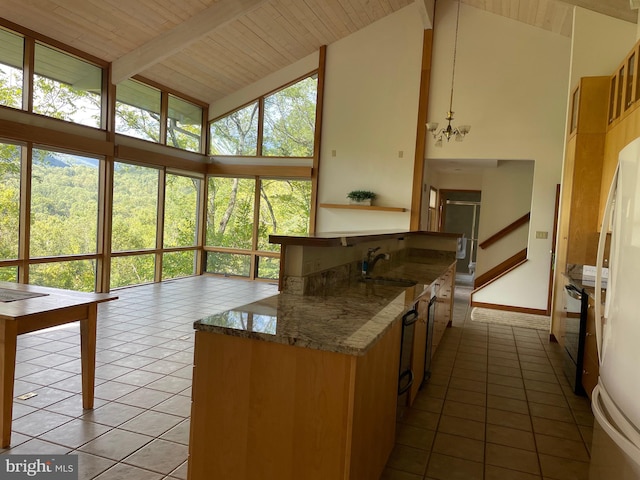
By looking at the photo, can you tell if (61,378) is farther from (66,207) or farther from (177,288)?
(177,288)

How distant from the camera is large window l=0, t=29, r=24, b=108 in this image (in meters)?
4.99

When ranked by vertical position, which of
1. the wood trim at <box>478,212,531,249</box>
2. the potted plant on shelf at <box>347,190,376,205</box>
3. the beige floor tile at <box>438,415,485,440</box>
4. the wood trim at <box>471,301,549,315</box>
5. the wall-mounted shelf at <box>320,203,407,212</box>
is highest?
the potted plant on shelf at <box>347,190,376,205</box>

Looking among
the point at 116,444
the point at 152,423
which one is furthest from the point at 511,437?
the point at 116,444

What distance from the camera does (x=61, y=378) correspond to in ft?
10.7

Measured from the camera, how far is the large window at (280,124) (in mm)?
8219

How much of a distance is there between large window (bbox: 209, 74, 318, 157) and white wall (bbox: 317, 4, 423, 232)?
0.39m

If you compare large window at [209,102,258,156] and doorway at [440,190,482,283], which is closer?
large window at [209,102,258,156]

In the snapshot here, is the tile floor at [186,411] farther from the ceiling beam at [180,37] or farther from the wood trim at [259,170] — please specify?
the wood trim at [259,170]

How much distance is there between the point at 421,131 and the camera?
292 inches

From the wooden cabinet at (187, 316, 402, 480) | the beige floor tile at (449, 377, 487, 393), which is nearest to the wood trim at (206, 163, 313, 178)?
the beige floor tile at (449, 377, 487, 393)

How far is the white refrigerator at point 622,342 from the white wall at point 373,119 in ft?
19.1

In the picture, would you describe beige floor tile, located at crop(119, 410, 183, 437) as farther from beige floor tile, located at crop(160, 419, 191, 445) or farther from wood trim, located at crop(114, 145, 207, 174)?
wood trim, located at crop(114, 145, 207, 174)

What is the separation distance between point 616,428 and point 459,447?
1.18 metres

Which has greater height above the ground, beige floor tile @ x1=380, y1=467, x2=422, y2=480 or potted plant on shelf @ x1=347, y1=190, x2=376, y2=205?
potted plant on shelf @ x1=347, y1=190, x2=376, y2=205
